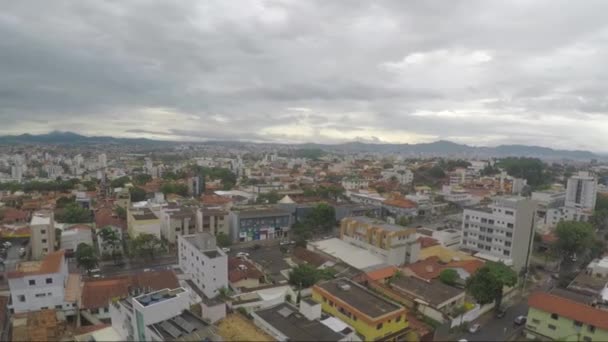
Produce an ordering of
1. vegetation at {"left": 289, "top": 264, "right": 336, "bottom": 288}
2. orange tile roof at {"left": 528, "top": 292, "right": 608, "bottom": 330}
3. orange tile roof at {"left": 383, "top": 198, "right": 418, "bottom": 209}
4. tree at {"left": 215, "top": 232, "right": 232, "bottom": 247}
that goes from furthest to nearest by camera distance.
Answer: orange tile roof at {"left": 383, "top": 198, "right": 418, "bottom": 209}
tree at {"left": 215, "top": 232, "right": 232, "bottom": 247}
vegetation at {"left": 289, "top": 264, "right": 336, "bottom": 288}
orange tile roof at {"left": 528, "top": 292, "right": 608, "bottom": 330}

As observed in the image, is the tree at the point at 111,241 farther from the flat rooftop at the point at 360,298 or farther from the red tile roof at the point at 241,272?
the flat rooftop at the point at 360,298

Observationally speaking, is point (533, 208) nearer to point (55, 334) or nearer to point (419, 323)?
point (419, 323)

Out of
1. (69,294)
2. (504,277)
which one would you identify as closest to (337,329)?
(504,277)

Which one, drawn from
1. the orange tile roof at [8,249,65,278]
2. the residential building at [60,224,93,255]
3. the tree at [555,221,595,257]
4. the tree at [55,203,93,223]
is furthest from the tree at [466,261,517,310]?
the tree at [55,203,93,223]

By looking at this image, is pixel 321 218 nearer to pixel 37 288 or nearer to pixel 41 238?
pixel 37 288

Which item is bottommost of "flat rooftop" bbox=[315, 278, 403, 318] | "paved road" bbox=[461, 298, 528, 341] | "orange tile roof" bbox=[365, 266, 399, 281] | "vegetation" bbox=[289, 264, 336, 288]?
"paved road" bbox=[461, 298, 528, 341]

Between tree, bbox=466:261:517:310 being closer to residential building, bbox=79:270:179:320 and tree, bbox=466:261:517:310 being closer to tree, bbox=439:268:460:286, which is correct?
tree, bbox=439:268:460:286

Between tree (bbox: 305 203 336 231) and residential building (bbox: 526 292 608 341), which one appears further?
tree (bbox: 305 203 336 231)

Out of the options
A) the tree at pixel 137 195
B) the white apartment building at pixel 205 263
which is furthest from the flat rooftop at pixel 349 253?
the tree at pixel 137 195
